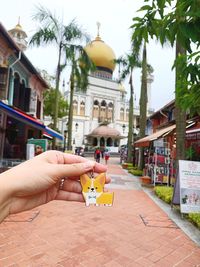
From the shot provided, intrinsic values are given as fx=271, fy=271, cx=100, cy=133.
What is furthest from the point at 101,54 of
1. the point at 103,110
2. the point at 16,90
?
the point at 16,90

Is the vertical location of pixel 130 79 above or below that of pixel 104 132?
above

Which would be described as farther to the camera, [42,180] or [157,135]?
[157,135]

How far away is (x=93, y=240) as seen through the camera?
498 cm

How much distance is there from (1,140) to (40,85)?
8298mm

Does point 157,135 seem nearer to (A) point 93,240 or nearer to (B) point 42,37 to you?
(A) point 93,240

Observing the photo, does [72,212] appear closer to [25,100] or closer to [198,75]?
[198,75]

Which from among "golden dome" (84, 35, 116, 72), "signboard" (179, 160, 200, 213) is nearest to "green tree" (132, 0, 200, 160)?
"signboard" (179, 160, 200, 213)

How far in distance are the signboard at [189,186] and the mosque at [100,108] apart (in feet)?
146

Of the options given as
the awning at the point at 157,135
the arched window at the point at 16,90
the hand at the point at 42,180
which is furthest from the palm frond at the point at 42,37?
the hand at the point at 42,180

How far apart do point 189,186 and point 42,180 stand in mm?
5783

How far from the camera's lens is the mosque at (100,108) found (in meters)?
53.0

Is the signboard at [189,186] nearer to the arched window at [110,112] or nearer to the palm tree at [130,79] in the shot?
the palm tree at [130,79]

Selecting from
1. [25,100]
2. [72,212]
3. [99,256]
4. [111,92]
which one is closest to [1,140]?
[25,100]

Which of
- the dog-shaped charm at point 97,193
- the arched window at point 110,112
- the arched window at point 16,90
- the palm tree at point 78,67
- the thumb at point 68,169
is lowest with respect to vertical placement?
the dog-shaped charm at point 97,193
